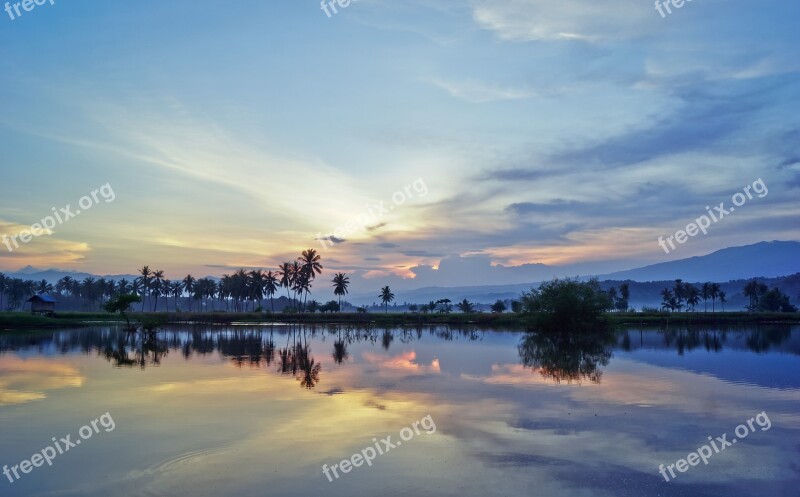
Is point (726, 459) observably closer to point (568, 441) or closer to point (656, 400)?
point (568, 441)

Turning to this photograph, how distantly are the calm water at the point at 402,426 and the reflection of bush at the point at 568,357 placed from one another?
49 cm

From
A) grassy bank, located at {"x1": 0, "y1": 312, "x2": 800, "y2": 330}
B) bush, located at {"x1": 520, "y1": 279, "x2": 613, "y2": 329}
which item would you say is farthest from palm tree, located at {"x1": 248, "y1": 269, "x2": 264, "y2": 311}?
bush, located at {"x1": 520, "y1": 279, "x2": 613, "y2": 329}

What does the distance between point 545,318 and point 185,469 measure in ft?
204

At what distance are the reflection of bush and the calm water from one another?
49cm

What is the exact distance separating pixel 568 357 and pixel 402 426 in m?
26.0

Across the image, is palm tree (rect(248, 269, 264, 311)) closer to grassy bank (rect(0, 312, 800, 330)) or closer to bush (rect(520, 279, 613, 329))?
grassy bank (rect(0, 312, 800, 330))

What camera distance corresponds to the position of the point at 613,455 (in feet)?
48.9

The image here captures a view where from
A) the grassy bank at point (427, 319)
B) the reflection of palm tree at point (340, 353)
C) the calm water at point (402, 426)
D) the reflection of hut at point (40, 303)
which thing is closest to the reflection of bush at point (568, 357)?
the calm water at point (402, 426)

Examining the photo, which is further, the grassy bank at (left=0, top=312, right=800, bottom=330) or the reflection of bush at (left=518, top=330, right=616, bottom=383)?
the grassy bank at (left=0, top=312, right=800, bottom=330)

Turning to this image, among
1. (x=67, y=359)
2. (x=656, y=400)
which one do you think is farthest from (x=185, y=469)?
(x=67, y=359)

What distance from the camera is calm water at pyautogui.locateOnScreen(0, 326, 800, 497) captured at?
41.9 ft

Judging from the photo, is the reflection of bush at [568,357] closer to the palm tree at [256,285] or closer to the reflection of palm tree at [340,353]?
the reflection of palm tree at [340,353]

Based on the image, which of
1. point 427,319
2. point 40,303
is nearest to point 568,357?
point 427,319

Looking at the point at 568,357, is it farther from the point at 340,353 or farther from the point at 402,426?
the point at 402,426
